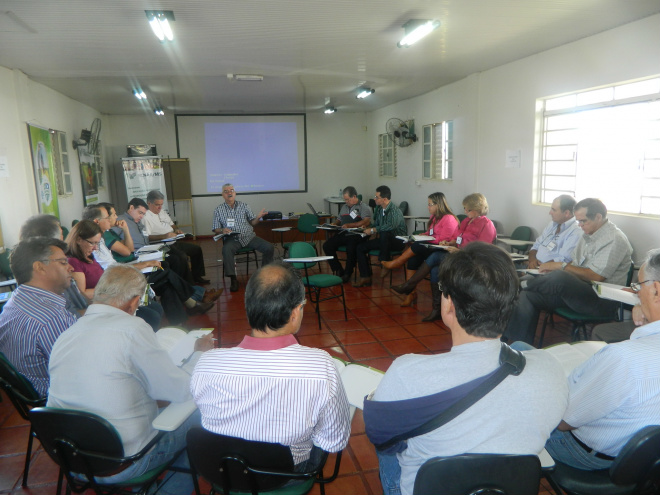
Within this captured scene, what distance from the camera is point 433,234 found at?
4965 mm

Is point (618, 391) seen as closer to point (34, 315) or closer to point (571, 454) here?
point (571, 454)

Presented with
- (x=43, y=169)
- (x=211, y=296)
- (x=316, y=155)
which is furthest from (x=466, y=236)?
(x=316, y=155)

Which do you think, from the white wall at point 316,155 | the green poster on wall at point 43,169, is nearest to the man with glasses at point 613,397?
the green poster on wall at point 43,169

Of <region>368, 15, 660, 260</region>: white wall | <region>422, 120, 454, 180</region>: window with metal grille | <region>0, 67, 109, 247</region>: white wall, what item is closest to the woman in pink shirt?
<region>368, 15, 660, 260</region>: white wall

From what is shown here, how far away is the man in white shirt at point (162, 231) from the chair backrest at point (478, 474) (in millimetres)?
4669

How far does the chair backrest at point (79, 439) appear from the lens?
54.9 inches

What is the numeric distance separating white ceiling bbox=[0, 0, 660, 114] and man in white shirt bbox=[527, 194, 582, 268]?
1540mm

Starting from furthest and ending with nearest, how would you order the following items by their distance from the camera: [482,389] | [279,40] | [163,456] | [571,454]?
[279,40]
[163,456]
[571,454]
[482,389]

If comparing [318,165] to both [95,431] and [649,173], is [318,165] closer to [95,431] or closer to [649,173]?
[649,173]

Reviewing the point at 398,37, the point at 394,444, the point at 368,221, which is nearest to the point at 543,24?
the point at 398,37

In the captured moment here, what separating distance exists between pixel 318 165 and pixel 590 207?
24.9 ft

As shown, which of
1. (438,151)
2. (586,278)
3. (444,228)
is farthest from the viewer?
(438,151)

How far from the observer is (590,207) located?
3361mm

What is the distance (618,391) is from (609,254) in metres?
2.30
